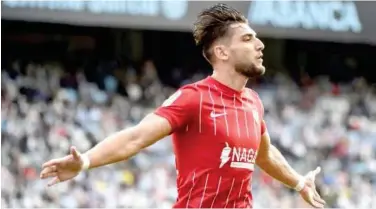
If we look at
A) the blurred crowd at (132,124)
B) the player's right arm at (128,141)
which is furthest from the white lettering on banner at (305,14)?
the player's right arm at (128,141)

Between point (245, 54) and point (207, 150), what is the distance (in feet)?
1.59

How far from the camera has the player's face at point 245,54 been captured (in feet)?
14.1

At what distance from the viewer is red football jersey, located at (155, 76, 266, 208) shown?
4199 mm

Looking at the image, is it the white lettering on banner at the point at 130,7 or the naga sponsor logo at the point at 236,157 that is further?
the white lettering on banner at the point at 130,7

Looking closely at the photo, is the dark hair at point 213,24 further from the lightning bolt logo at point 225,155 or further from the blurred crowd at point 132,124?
the blurred crowd at point 132,124

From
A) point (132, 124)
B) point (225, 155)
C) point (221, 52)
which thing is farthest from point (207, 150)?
point (132, 124)

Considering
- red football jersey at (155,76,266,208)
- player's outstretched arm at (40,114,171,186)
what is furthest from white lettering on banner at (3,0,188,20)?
player's outstretched arm at (40,114,171,186)

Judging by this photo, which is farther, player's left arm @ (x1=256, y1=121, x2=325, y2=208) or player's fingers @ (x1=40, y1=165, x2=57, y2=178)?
player's left arm @ (x1=256, y1=121, x2=325, y2=208)

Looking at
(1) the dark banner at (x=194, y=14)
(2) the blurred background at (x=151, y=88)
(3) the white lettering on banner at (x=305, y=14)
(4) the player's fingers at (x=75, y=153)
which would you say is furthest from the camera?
(3) the white lettering on banner at (x=305, y=14)

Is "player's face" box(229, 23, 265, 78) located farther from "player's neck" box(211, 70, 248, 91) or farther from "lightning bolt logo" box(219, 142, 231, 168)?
"lightning bolt logo" box(219, 142, 231, 168)

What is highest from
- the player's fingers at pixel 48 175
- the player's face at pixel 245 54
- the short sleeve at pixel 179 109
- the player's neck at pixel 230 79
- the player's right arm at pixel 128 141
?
the player's face at pixel 245 54

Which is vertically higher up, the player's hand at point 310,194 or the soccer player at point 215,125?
the soccer player at point 215,125

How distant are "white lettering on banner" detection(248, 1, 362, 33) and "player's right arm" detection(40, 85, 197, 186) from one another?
8.41 metres

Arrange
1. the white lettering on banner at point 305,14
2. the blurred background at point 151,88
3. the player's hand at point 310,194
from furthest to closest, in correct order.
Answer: the white lettering on banner at point 305,14 < the blurred background at point 151,88 < the player's hand at point 310,194
